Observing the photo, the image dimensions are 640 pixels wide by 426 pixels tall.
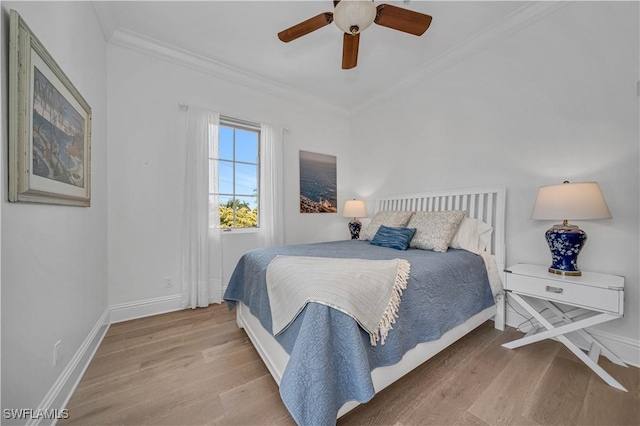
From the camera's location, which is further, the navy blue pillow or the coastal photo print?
the coastal photo print

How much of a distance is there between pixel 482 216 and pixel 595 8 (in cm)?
173

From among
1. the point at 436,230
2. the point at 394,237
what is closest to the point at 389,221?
the point at 394,237

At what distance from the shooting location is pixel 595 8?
1798 millimetres

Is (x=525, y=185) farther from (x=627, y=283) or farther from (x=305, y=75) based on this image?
(x=305, y=75)

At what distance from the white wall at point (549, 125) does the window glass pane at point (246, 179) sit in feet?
6.85

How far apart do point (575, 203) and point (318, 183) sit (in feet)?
8.97

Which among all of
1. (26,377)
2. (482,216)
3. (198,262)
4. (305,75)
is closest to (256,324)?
(26,377)

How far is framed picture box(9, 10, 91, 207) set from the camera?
98cm

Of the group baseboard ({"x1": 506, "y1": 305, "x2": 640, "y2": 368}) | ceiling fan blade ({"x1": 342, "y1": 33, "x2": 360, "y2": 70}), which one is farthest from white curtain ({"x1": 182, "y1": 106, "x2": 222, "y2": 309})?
baseboard ({"x1": 506, "y1": 305, "x2": 640, "y2": 368})

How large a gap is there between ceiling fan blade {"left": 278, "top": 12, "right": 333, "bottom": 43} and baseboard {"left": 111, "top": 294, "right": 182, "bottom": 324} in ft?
8.89

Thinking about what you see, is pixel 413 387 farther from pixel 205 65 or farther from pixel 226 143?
pixel 205 65

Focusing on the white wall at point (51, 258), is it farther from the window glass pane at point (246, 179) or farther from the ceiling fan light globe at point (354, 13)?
the ceiling fan light globe at point (354, 13)

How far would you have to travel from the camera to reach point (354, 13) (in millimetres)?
1513

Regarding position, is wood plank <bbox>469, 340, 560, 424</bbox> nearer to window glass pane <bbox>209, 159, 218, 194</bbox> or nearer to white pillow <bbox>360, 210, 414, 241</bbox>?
white pillow <bbox>360, 210, 414, 241</bbox>
